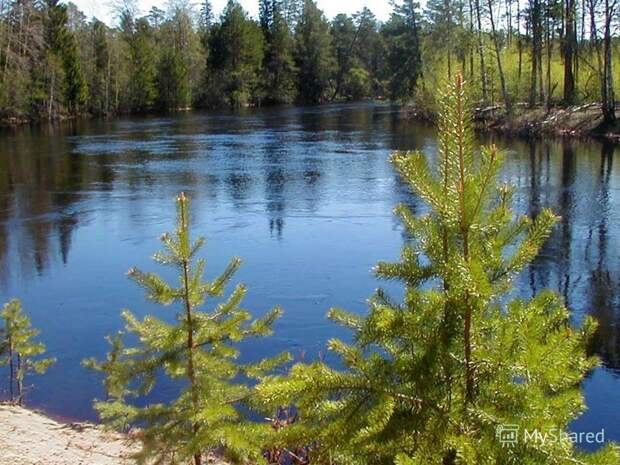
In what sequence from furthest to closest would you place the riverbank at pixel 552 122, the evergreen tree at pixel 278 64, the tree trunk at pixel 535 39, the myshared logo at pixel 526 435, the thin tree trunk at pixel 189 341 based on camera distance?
the evergreen tree at pixel 278 64 < the tree trunk at pixel 535 39 < the riverbank at pixel 552 122 < the thin tree trunk at pixel 189 341 < the myshared logo at pixel 526 435

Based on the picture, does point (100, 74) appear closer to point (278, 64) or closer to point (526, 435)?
point (278, 64)

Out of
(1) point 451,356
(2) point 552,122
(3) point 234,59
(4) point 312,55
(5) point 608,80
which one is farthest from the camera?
(4) point 312,55

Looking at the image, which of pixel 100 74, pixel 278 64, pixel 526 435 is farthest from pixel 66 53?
pixel 526 435

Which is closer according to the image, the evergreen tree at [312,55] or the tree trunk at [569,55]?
the tree trunk at [569,55]

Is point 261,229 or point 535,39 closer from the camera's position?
point 261,229

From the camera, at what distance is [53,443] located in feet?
21.3

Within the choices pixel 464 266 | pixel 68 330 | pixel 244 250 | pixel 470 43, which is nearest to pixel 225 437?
pixel 464 266

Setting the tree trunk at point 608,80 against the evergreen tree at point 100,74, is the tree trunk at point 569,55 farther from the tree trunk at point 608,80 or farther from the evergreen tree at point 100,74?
the evergreen tree at point 100,74

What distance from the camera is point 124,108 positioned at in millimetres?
60500

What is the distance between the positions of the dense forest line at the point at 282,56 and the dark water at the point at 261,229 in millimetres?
Result: 8285

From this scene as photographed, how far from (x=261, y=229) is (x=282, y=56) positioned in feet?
204

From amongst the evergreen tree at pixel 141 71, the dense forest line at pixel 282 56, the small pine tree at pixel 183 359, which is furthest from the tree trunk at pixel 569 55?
the evergreen tree at pixel 141 71

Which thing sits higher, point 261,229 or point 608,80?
point 608,80

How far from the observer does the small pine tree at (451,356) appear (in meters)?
2.34
